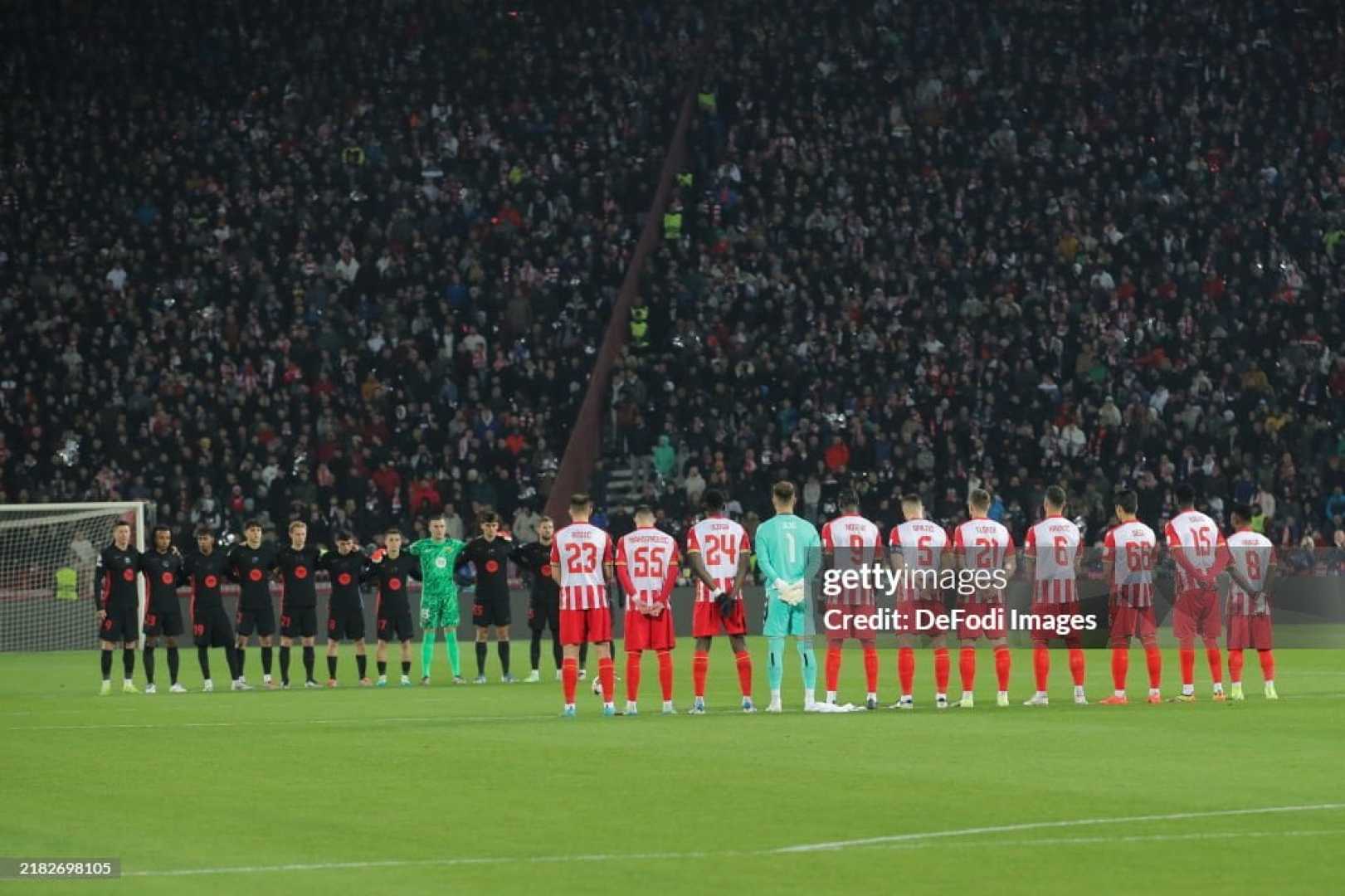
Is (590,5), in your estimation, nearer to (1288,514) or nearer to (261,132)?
(261,132)

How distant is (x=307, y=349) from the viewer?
140 feet

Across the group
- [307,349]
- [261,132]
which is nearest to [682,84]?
[261,132]

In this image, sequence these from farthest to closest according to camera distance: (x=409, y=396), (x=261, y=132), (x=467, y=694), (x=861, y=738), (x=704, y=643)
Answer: (x=261, y=132) → (x=409, y=396) → (x=467, y=694) → (x=704, y=643) → (x=861, y=738)

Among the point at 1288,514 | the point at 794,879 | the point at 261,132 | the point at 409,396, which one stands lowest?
the point at 794,879

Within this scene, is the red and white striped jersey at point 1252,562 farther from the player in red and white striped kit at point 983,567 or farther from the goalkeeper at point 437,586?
the goalkeeper at point 437,586

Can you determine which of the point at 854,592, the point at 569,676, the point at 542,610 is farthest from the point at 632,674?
the point at 542,610

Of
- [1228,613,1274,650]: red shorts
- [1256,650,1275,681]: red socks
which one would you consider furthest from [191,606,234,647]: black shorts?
[1256,650,1275,681]: red socks

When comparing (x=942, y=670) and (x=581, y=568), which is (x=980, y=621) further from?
(x=581, y=568)

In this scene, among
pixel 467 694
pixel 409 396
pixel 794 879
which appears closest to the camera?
pixel 794 879

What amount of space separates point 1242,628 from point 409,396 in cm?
2160

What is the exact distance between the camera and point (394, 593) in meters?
28.2

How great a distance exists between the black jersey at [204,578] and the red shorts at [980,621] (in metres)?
9.44

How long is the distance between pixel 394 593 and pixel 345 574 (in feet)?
2.38

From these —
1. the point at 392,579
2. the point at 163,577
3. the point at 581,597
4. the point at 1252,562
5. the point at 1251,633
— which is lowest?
the point at 1251,633
